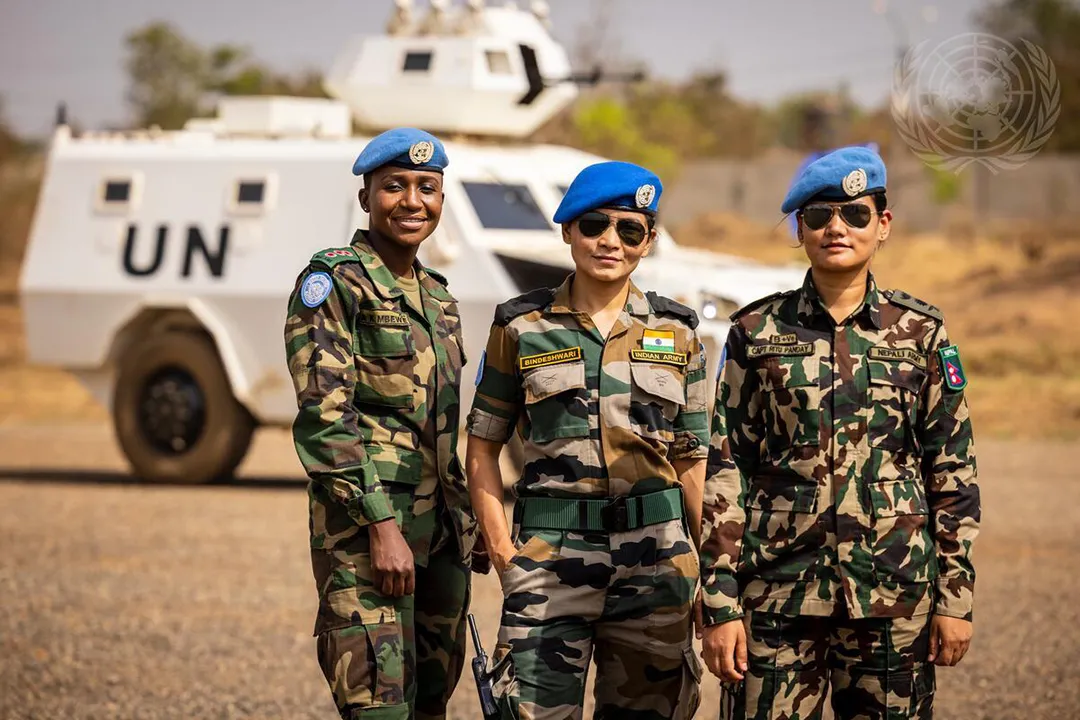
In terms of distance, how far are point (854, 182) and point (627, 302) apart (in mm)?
564

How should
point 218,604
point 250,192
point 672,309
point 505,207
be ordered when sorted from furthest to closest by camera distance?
1. point 250,192
2. point 505,207
3. point 218,604
4. point 672,309

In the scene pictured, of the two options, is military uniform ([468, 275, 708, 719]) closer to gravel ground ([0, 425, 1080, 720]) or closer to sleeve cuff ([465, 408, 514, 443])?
sleeve cuff ([465, 408, 514, 443])

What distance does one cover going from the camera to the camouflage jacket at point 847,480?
4.04 meters

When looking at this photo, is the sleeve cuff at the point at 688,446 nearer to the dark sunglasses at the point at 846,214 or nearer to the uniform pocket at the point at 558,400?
the uniform pocket at the point at 558,400

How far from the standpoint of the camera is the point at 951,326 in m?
25.5

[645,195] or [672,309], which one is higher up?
[645,195]

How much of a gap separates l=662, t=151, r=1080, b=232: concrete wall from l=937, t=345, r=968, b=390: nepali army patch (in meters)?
39.0

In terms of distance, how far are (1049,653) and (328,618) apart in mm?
3755

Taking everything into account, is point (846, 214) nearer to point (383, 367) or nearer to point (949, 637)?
point (949, 637)

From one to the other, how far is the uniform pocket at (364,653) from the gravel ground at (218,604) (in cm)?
191

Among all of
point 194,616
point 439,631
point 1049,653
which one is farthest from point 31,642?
point 1049,653

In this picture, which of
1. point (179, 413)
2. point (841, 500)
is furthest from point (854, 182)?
point (179, 413)

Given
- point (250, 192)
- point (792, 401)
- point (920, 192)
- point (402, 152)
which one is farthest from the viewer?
point (920, 192)

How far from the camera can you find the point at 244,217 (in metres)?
13.0
